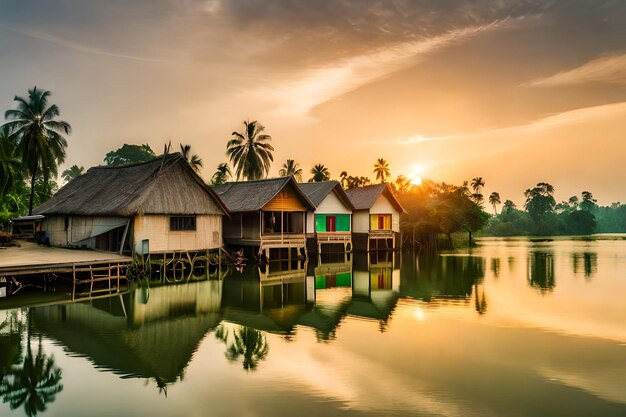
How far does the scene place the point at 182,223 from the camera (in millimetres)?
27484

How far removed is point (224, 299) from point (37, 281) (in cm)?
954

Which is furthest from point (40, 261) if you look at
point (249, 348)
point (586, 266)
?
point (586, 266)

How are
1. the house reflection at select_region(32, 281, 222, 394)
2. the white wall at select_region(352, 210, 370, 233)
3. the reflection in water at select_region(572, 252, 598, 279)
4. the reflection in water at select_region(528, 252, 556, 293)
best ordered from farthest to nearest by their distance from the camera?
the white wall at select_region(352, 210, 370, 233) < the reflection in water at select_region(572, 252, 598, 279) < the reflection in water at select_region(528, 252, 556, 293) < the house reflection at select_region(32, 281, 222, 394)

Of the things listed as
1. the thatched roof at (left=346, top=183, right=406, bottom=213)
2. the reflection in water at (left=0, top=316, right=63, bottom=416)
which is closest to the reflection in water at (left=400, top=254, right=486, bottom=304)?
the thatched roof at (left=346, top=183, right=406, bottom=213)

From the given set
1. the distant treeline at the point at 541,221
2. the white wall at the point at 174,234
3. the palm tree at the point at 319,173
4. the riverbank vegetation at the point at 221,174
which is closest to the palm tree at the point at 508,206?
the distant treeline at the point at 541,221

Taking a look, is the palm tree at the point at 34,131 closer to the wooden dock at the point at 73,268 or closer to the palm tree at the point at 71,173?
the wooden dock at the point at 73,268

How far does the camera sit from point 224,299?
19.3m

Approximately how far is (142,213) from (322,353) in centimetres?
1635

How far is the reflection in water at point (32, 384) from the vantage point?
887 centimetres

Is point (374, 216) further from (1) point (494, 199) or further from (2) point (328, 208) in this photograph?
(1) point (494, 199)

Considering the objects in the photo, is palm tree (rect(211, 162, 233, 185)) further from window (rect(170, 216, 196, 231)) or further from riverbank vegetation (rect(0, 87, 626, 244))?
window (rect(170, 216, 196, 231))

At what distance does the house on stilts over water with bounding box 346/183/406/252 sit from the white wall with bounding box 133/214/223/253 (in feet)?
57.6

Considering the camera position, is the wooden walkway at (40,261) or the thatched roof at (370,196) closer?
the wooden walkway at (40,261)

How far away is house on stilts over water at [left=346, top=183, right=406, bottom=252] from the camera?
43.6 meters
